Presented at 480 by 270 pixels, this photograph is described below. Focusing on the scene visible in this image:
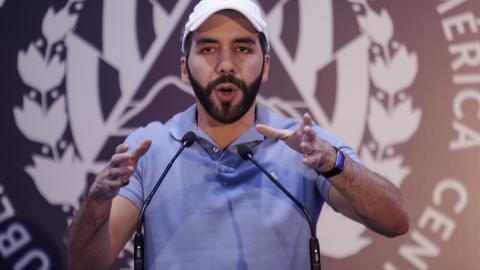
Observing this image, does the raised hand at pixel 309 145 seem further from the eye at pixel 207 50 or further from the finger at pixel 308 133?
the eye at pixel 207 50

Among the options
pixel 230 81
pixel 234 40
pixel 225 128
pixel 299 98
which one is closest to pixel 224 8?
pixel 234 40

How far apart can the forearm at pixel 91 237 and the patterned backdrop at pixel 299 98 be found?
0.83 meters

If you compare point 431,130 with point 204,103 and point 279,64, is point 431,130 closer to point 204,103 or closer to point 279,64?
point 279,64

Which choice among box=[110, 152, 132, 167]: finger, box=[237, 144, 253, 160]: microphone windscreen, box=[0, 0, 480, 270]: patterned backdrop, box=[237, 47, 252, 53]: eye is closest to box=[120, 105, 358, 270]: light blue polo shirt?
box=[237, 144, 253, 160]: microphone windscreen

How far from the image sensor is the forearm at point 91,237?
130 cm

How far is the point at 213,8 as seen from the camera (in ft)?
4.99

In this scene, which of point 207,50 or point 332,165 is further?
point 207,50

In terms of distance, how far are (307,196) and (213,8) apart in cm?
58

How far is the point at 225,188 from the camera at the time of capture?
58.1 inches

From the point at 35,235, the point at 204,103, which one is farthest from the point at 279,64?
the point at 35,235

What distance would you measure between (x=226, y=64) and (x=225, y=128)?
0.69 feet

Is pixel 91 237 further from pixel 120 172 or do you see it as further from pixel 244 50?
pixel 244 50

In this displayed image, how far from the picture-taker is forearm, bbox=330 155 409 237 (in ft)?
4.24

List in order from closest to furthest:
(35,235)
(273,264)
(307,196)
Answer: (273,264), (307,196), (35,235)
